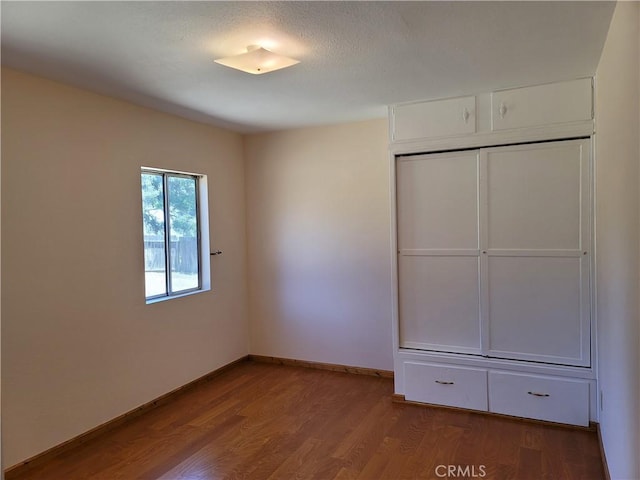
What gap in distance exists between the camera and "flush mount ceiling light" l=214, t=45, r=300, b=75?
222 centimetres

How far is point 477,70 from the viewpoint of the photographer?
8.78ft

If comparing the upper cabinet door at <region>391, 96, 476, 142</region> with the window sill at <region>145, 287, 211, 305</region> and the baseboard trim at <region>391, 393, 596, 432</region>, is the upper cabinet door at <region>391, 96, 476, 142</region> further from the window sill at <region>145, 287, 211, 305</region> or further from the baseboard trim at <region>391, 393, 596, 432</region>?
the window sill at <region>145, 287, 211, 305</region>

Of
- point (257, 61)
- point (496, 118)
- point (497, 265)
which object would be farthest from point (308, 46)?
point (497, 265)

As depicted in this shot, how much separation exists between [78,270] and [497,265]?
9.40 feet

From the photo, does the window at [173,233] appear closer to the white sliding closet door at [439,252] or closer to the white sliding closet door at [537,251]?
the white sliding closet door at [439,252]

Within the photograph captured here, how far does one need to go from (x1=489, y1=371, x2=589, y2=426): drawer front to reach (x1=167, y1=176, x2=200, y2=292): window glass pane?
2.62 m

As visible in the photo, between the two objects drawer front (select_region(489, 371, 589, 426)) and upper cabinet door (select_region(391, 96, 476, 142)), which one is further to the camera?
upper cabinet door (select_region(391, 96, 476, 142))

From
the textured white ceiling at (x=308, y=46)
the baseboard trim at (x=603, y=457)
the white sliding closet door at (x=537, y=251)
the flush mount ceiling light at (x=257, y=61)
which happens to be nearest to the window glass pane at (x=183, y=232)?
the textured white ceiling at (x=308, y=46)

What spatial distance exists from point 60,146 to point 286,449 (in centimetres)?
238

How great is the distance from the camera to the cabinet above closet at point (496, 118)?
9.41 feet

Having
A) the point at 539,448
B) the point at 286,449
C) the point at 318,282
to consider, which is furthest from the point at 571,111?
the point at 286,449

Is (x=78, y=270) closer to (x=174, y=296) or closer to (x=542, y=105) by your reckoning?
(x=174, y=296)

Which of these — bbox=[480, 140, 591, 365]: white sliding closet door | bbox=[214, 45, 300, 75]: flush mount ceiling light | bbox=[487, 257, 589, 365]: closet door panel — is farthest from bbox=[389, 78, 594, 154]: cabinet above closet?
bbox=[214, 45, 300, 75]: flush mount ceiling light

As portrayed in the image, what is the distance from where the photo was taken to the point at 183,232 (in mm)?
3871
